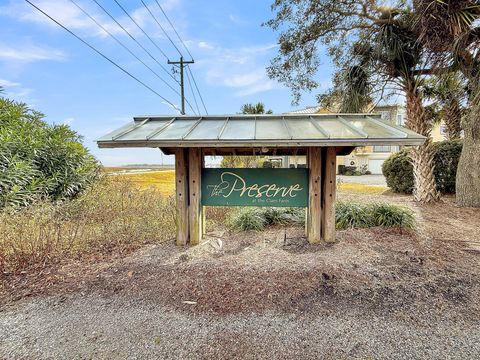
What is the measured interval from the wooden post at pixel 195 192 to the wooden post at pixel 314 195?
170 centimetres

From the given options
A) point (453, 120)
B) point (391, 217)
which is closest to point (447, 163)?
point (453, 120)

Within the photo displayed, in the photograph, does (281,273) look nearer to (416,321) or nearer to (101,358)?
(416,321)

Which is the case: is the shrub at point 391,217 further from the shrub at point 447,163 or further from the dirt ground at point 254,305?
the shrub at point 447,163

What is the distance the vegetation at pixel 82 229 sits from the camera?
3.45 m

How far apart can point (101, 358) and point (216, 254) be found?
6.66 feet

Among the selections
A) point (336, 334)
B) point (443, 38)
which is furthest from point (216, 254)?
point (443, 38)

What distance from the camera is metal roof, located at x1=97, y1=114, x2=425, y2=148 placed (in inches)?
121

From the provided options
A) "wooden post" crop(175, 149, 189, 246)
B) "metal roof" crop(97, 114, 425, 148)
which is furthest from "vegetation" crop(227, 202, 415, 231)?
"metal roof" crop(97, 114, 425, 148)

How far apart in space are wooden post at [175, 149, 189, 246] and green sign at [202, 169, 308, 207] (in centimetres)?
50

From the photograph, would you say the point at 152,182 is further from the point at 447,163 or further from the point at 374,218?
the point at 447,163

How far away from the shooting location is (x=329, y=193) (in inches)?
155

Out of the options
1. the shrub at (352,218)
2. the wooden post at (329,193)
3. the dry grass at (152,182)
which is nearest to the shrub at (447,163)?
the shrub at (352,218)

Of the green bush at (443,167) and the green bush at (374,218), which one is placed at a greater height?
the green bush at (443,167)

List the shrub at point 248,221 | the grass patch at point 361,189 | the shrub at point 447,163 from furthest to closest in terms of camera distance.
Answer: the grass patch at point 361,189 < the shrub at point 447,163 < the shrub at point 248,221
